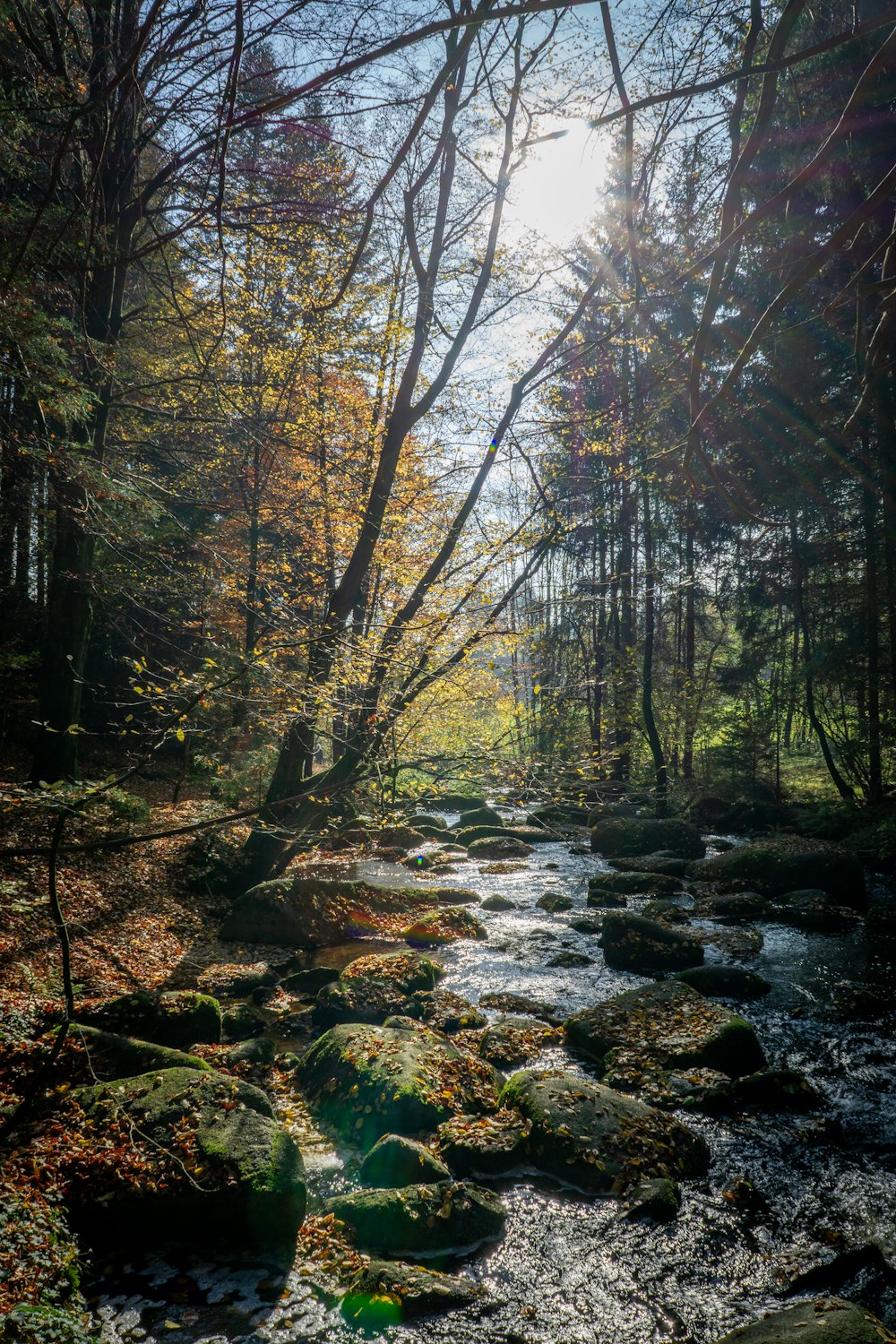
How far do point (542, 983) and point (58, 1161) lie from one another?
5.56 meters

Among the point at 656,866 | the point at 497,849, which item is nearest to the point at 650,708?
the point at 656,866

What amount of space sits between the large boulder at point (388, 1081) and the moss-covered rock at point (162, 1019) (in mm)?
954

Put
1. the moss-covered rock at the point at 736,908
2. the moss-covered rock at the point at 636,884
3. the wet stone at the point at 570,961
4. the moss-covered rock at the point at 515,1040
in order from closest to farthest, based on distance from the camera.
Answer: the moss-covered rock at the point at 515,1040 → the wet stone at the point at 570,961 → the moss-covered rock at the point at 736,908 → the moss-covered rock at the point at 636,884

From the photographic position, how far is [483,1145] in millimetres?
5090

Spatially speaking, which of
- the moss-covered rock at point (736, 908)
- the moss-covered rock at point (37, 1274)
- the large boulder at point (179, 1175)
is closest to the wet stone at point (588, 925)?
the moss-covered rock at point (736, 908)

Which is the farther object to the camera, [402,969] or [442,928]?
[442,928]

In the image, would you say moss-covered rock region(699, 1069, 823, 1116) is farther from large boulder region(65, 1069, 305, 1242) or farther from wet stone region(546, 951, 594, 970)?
wet stone region(546, 951, 594, 970)

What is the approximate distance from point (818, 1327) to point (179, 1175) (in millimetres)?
3380

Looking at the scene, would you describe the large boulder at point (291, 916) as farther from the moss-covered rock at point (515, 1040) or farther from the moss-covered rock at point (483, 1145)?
the moss-covered rock at point (483, 1145)

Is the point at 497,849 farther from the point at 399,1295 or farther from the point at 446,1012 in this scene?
the point at 399,1295

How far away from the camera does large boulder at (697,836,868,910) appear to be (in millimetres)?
11258

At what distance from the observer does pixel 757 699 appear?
1889 centimetres

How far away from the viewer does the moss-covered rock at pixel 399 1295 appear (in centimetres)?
372

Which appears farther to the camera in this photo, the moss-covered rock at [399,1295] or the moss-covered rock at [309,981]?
the moss-covered rock at [309,981]
